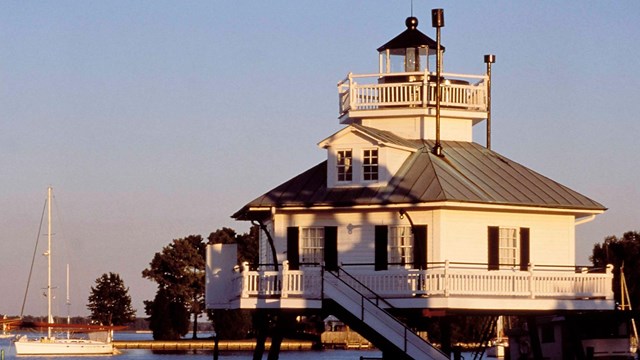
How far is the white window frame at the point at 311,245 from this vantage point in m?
54.8

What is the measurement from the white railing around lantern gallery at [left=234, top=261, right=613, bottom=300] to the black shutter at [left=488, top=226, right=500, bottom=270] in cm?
91

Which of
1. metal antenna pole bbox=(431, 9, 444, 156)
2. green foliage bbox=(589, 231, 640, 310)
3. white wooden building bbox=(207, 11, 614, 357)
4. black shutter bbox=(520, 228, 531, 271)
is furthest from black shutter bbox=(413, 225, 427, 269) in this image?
green foliage bbox=(589, 231, 640, 310)

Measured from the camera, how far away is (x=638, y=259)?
113875 mm

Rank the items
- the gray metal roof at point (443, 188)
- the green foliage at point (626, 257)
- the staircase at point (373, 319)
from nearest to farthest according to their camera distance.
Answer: the staircase at point (373, 319), the gray metal roof at point (443, 188), the green foliage at point (626, 257)

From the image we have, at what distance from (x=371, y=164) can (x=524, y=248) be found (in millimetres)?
6141

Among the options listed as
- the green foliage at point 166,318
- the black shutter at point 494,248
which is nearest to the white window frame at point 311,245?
the black shutter at point 494,248

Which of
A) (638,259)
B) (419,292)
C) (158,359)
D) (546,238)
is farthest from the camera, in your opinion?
(158,359)

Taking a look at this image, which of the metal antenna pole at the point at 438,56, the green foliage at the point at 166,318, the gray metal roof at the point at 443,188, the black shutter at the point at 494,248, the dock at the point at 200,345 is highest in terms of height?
the metal antenna pole at the point at 438,56

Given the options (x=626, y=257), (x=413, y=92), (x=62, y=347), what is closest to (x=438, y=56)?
(x=413, y=92)

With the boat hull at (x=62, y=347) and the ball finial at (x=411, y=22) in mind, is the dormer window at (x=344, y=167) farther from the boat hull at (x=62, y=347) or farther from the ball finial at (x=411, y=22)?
the boat hull at (x=62, y=347)

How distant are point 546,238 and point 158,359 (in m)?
77.4

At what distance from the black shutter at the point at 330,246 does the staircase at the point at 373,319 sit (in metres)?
2.53

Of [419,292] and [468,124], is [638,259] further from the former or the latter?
[419,292]

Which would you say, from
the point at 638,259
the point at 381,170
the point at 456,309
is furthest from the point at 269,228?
the point at 638,259
